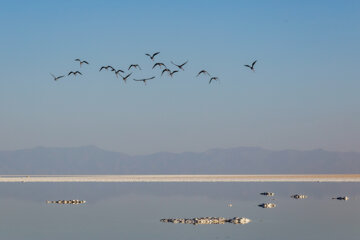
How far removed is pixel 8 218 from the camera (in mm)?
46344

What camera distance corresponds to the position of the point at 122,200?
6197 centimetres

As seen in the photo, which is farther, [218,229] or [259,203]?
[259,203]

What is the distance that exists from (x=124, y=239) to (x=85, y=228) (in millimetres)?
5239

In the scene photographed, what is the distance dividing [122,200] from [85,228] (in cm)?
2202

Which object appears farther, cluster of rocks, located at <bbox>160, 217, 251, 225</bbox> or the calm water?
cluster of rocks, located at <bbox>160, 217, 251, 225</bbox>

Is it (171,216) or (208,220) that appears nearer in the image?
(208,220)

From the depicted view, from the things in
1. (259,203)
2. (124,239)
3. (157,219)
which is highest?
(259,203)

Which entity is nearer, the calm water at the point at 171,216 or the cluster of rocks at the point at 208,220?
the calm water at the point at 171,216

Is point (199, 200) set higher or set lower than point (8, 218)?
higher

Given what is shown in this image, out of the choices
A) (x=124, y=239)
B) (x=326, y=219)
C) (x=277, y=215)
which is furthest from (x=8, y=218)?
(x=326, y=219)

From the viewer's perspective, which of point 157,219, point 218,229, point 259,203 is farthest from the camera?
point 259,203

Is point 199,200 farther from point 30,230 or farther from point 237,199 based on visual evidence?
point 30,230

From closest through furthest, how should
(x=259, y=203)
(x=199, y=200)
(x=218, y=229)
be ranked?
(x=218, y=229)
(x=259, y=203)
(x=199, y=200)

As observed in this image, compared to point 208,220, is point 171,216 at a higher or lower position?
higher
